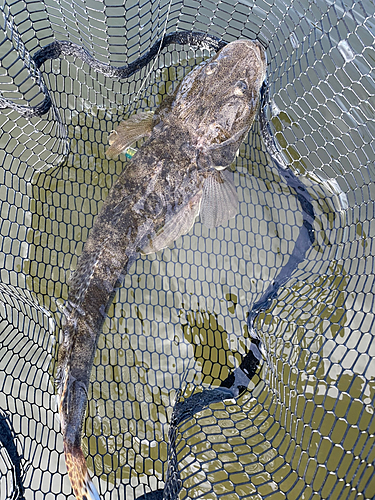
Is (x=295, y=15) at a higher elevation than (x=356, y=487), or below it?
higher

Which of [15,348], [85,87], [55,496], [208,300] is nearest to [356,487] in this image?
[208,300]

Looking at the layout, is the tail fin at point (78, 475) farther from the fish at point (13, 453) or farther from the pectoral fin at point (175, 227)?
the pectoral fin at point (175, 227)

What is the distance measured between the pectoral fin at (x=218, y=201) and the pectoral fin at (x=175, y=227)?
0.40ft

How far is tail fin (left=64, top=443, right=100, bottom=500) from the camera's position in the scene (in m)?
2.60

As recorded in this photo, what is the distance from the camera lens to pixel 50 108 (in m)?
3.75

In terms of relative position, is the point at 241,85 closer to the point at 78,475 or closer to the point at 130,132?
the point at 130,132

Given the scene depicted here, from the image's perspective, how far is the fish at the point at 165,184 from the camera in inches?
120

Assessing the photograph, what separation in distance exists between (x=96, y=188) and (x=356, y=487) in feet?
10.4

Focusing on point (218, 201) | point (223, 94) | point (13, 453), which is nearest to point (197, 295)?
point (218, 201)

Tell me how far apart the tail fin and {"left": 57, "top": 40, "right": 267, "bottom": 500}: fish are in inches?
13.4

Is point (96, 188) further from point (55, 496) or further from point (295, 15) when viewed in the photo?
point (295, 15)

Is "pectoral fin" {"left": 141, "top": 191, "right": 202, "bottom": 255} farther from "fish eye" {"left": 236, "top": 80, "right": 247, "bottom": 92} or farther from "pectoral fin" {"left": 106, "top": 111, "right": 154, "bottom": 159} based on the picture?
"fish eye" {"left": 236, "top": 80, "right": 247, "bottom": 92}

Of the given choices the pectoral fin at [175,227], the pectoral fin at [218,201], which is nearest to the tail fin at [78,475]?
the pectoral fin at [175,227]

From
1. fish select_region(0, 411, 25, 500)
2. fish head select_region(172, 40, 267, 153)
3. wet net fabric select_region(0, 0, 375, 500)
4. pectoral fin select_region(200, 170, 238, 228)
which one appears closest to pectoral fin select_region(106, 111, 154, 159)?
fish head select_region(172, 40, 267, 153)
